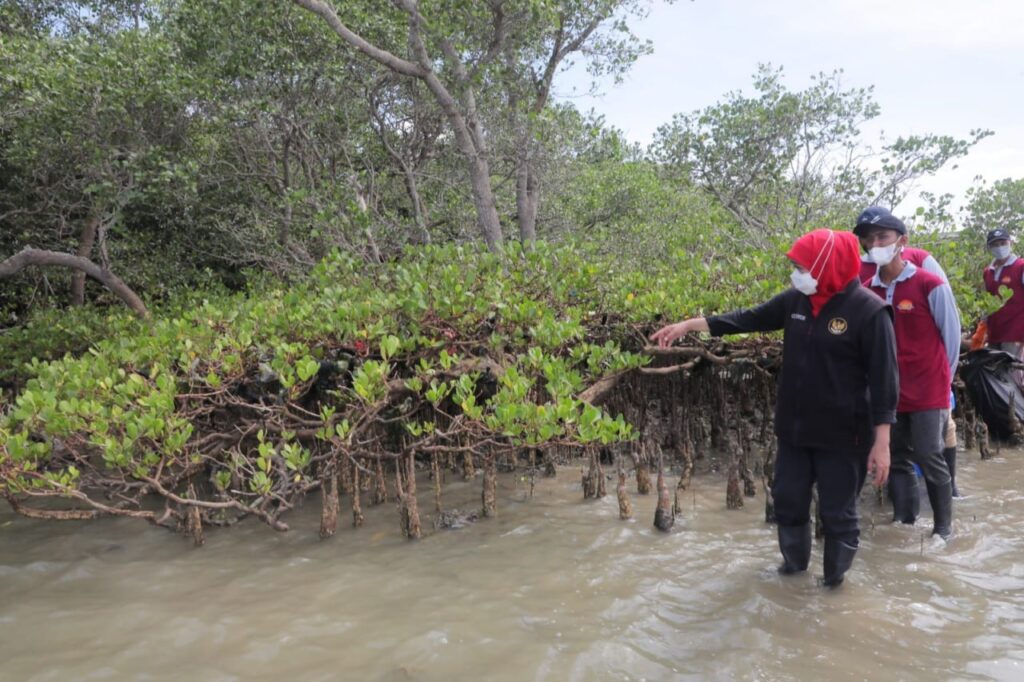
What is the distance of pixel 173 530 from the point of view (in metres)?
4.32

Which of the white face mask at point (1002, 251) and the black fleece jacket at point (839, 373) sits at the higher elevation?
the white face mask at point (1002, 251)

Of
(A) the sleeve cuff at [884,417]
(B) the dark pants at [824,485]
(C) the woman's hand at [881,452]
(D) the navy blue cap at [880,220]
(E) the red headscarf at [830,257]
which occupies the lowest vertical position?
(B) the dark pants at [824,485]

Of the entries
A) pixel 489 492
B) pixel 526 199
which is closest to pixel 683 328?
pixel 489 492

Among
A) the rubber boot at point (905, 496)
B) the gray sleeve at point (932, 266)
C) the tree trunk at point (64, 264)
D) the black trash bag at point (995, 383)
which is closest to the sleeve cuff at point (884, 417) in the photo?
the gray sleeve at point (932, 266)

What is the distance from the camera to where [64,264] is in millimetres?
7520

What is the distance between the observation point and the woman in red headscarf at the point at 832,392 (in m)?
2.85

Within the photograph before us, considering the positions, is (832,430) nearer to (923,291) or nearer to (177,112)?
(923,291)

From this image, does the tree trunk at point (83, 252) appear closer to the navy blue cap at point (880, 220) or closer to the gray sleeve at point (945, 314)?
the navy blue cap at point (880, 220)

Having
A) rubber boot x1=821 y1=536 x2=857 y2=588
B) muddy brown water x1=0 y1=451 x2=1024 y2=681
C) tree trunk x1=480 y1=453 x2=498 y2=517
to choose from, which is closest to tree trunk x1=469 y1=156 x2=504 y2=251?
tree trunk x1=480 y1=453 x2=498 y2=517

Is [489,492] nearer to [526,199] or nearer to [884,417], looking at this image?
[884,417]

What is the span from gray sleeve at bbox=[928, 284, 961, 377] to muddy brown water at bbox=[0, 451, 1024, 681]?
3.95 ft

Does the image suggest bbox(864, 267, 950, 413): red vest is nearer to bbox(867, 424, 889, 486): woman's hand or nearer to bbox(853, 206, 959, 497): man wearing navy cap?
bbox(853, 206, 959, 497): man wearing navy cap

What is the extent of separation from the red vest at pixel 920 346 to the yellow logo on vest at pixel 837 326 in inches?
31.6

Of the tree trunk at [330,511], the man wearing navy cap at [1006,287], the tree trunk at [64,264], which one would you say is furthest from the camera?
the tree trunk at [64,264]
